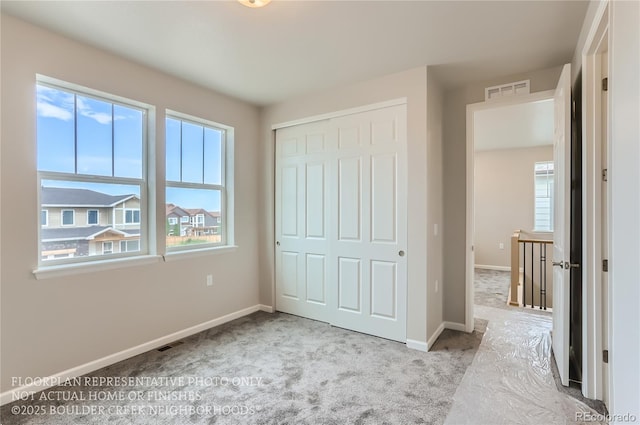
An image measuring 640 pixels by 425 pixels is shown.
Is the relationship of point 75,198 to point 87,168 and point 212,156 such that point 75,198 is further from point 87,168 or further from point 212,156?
point 212,156

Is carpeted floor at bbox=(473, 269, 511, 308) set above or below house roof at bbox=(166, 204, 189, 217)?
below

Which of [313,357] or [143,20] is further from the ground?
[143,20]

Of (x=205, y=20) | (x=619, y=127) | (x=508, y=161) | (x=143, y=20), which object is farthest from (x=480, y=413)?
(x=508, y=161)

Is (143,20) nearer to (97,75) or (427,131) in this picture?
(97,75)

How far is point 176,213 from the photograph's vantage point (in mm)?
3262

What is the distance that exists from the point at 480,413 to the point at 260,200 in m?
3.08

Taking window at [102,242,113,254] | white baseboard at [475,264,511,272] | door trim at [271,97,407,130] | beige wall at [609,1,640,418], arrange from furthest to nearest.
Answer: white baseboard at [475,264,511,272], door trim at [271,97,407,130], window at [102,242,113,254], beige wall at [609,1,640,418]

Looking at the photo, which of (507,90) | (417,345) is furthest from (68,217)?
(507,90)

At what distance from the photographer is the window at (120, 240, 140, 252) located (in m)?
2.81

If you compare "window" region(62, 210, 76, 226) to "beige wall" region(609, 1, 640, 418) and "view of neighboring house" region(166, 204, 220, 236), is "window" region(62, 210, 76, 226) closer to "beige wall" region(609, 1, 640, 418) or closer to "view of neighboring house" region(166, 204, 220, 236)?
"view of neighboring house" region(166, 204, 220, 236)

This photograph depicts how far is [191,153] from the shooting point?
3.42 m

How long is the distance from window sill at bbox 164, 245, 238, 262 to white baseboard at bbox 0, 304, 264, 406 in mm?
728

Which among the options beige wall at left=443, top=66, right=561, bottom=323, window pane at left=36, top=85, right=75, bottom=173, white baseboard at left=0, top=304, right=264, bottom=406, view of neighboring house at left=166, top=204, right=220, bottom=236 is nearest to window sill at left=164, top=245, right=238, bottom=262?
view of neighboring house at left=166, top=204, right=220, bottom=236

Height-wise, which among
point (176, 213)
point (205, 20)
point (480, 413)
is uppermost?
point (205, 20)
